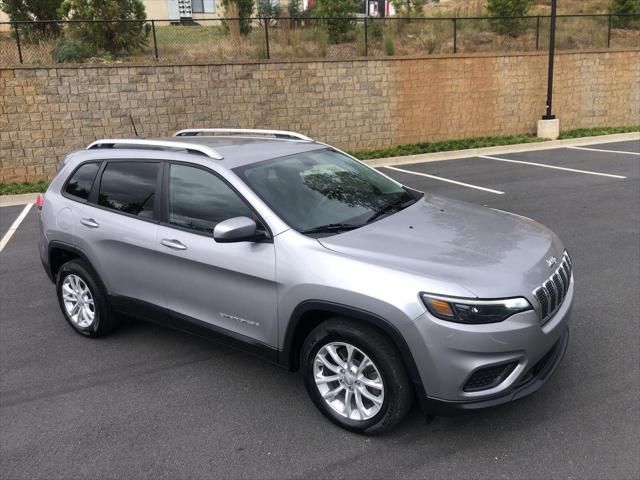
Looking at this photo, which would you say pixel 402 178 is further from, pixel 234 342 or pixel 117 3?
pixel 117 3

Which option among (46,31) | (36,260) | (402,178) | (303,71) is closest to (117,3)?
(46,31)

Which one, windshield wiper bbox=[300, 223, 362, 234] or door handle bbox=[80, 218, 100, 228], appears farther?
door handle bbox=[80, 218, 100, 228]

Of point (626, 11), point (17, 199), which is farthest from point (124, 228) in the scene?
point (626, 11)

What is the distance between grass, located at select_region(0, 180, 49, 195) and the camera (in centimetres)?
1300

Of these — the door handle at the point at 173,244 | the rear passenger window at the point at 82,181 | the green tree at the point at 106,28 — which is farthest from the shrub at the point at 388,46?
the door handle at the point at 173,244

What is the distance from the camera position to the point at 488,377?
116 inches

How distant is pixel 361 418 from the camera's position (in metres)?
3.22

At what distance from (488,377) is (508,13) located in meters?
22.6

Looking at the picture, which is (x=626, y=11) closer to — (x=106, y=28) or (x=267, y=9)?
(x=267, y=9)

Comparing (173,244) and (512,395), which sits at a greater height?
(173,244)

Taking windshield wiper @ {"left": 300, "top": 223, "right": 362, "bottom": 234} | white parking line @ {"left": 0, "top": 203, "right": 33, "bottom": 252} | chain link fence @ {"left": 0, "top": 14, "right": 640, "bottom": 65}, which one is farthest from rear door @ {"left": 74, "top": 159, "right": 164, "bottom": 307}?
chain link fence @ {"left": 0, "top": 14, "right": 640, "bottom": 65}

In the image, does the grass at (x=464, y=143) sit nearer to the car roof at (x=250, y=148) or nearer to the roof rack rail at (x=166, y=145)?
the car roof at (x=250, y=148)

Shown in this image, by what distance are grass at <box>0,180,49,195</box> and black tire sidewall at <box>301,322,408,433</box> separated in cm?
1177

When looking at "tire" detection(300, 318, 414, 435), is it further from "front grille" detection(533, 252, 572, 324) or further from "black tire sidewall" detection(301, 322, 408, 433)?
"front grille" detection(533, 252, 572, 324)
